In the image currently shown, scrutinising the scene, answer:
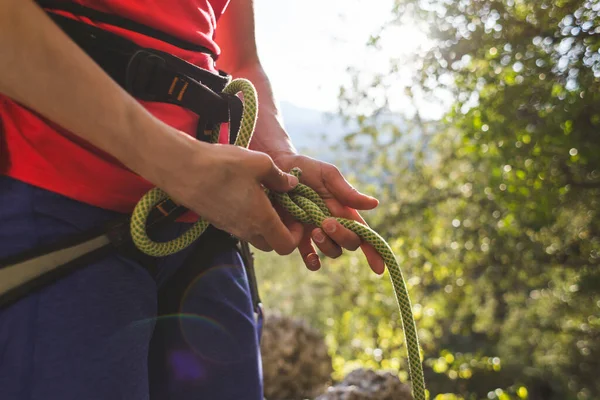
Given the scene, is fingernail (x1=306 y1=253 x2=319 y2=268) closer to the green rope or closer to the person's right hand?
the green rope

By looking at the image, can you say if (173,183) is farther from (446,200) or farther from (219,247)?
(446,200)

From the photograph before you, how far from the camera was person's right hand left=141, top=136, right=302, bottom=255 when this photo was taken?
0.91m

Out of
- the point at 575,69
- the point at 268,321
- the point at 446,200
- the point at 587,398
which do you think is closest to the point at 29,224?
the point at 575,69

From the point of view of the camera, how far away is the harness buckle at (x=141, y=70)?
3.49 feet

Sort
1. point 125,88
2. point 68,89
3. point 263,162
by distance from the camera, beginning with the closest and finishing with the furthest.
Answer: point 68,89 < point 263,162 < point 125,88

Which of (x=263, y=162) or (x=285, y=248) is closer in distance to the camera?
(x=263, y=162)

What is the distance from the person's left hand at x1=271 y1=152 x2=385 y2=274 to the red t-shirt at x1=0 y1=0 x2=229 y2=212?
31cm

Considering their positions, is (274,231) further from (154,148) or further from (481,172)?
(481,172)

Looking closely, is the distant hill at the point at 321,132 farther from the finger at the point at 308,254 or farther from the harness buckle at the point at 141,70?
the harness buckle at the point at 141,70

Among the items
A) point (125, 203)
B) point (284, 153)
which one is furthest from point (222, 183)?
point (284, 153)

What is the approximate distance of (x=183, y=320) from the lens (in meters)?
1.26

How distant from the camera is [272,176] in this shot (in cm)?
103

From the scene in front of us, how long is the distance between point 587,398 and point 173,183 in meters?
18.8

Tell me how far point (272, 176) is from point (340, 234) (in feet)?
0.81
